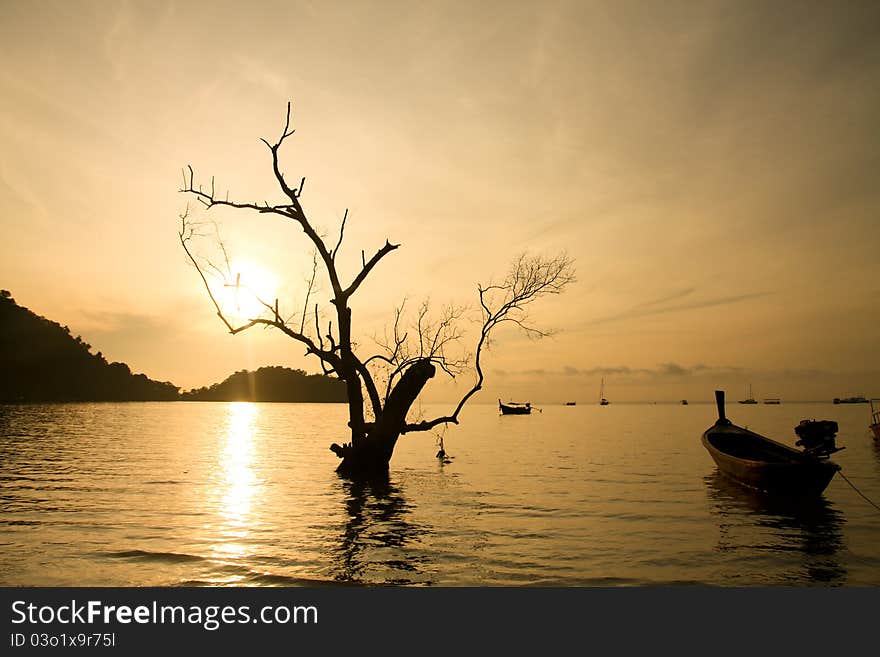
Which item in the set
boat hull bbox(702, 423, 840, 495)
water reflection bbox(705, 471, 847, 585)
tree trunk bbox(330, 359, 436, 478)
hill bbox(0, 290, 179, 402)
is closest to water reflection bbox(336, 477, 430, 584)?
tree trunk bbox(330, 359, 436, 478)

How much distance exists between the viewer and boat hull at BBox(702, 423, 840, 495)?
791 inches

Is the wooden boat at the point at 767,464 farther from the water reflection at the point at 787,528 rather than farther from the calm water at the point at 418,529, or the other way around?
the calm water at the point at 418,529

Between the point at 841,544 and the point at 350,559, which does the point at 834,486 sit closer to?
the point at 841,544

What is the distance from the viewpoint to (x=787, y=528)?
15992 mm

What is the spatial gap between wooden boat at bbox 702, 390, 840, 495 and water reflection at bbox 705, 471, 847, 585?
53 centimetres

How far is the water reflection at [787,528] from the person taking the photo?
12.0m

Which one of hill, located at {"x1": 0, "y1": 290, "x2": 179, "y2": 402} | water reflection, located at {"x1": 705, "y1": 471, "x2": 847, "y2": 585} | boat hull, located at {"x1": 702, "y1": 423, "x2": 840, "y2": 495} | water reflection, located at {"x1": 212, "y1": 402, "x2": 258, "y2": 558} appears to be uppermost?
hill, located at {"x1": 0, "y1": 290, "x2": 179, "y2": 402}

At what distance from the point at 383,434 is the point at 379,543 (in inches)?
425

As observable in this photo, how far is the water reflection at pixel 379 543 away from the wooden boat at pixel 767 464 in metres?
13.5

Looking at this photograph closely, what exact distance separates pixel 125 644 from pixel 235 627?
3.86 feet

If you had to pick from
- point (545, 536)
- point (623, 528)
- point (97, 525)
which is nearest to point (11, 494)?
point (97, 525)

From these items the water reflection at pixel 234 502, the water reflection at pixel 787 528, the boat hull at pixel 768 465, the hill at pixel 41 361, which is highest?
the hill at pixel 41 361

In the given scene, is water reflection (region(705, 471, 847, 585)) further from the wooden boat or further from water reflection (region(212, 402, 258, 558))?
water reflection (region(212, 402, 258, 558))

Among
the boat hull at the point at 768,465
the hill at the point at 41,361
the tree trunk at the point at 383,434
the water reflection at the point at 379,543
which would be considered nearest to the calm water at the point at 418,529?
the water reflection at the point at 379,543
